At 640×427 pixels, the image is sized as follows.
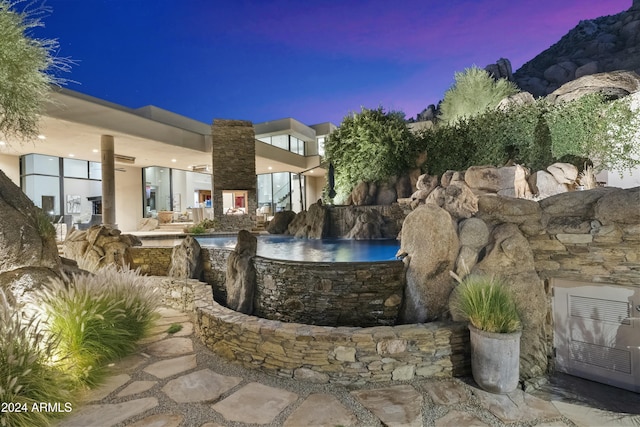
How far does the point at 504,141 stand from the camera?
1069 cm

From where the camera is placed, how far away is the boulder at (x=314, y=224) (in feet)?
35.9

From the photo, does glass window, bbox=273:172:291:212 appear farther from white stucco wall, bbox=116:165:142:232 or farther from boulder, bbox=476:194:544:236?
boulder, bbox=476:194:544:236

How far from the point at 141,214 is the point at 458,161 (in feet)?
54.3

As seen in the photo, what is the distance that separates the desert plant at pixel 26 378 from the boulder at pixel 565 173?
37.7 ft

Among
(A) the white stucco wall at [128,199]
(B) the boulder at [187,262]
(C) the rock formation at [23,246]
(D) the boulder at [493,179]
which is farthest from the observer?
(A) the white stucco wall at [128,199]

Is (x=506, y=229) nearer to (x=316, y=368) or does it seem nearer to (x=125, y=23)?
(x=316, y=368)

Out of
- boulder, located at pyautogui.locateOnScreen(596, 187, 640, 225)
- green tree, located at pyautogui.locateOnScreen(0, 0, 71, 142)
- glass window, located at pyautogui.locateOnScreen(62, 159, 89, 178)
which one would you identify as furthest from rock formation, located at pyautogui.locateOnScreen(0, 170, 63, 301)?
glass window, located at pyautogui.locateOnScreen(62, 159, 89, 178)

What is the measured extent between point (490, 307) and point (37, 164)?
673 inches

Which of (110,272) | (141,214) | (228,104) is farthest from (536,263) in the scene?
(228,104)

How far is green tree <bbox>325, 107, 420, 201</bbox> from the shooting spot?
13148 millimetres

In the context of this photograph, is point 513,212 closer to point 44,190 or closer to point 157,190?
point 44,190

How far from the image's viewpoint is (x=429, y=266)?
3.97m

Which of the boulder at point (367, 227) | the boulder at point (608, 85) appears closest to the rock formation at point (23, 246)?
the boulder at point (367, 227)

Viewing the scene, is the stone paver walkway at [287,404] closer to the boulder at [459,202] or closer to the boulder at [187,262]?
the boulder at [459,202]
